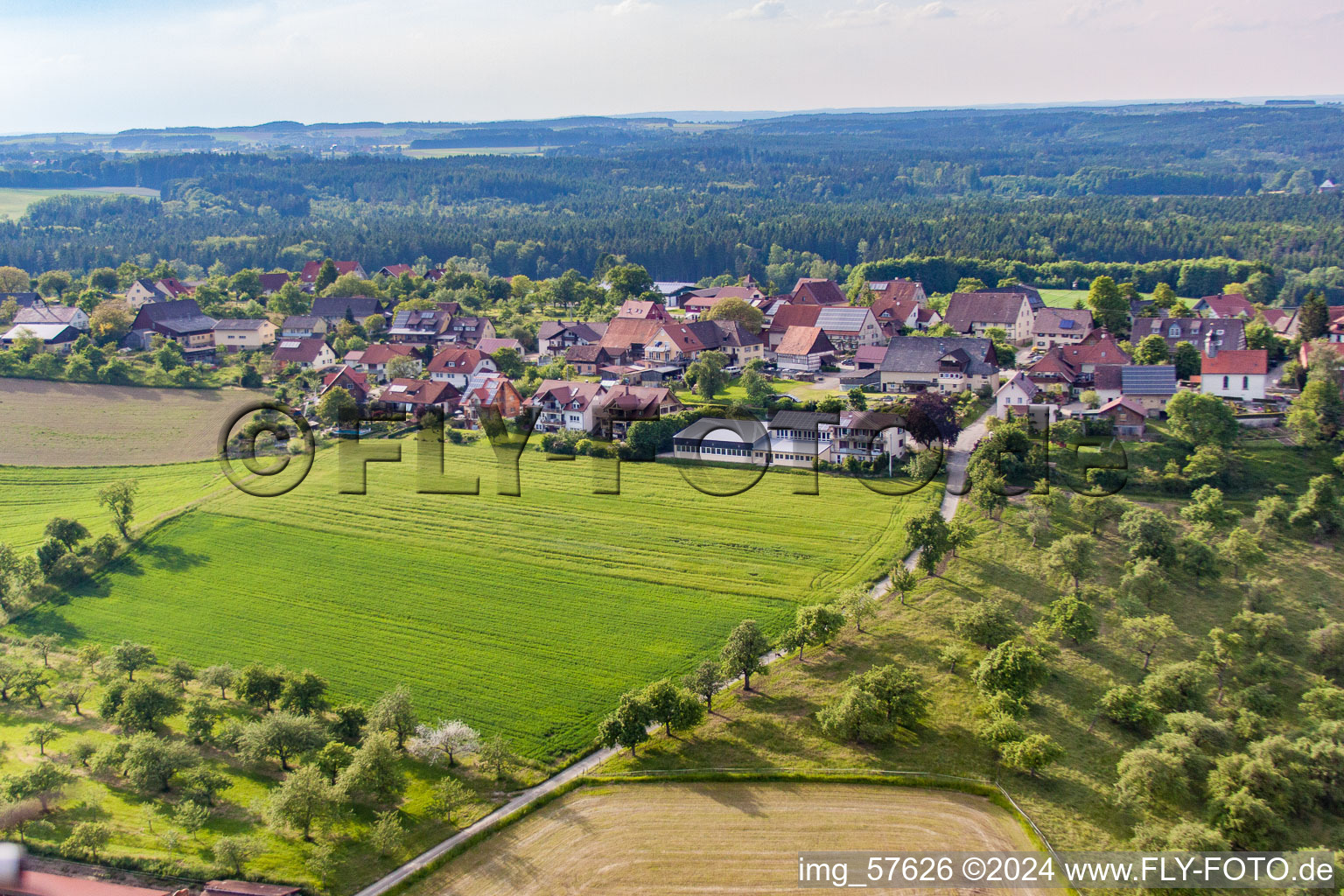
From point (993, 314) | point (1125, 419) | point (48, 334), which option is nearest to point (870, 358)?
point (993, 314)

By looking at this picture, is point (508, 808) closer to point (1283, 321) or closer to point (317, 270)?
point (1283, 321)

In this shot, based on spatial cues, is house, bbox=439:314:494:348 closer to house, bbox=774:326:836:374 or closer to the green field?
house, bbox=774:326:836:374

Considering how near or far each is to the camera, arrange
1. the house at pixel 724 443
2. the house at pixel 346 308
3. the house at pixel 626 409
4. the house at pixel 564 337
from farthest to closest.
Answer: the house at pixel 346 308, the house at pixel 564 337, the house at pixel 626 409, the house at pixel 724 443

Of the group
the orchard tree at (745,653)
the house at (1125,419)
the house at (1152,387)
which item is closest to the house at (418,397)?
the orchard tree at (745,653)

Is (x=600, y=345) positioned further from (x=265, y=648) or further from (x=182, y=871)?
(x=182, y=871)

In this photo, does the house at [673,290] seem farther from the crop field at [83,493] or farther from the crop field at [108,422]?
the crop field at [83,493]

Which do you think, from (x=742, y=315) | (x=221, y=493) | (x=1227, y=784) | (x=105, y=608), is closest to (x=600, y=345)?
(x=742, y=315)

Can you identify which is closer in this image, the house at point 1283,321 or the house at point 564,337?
the house at point 1283,321
